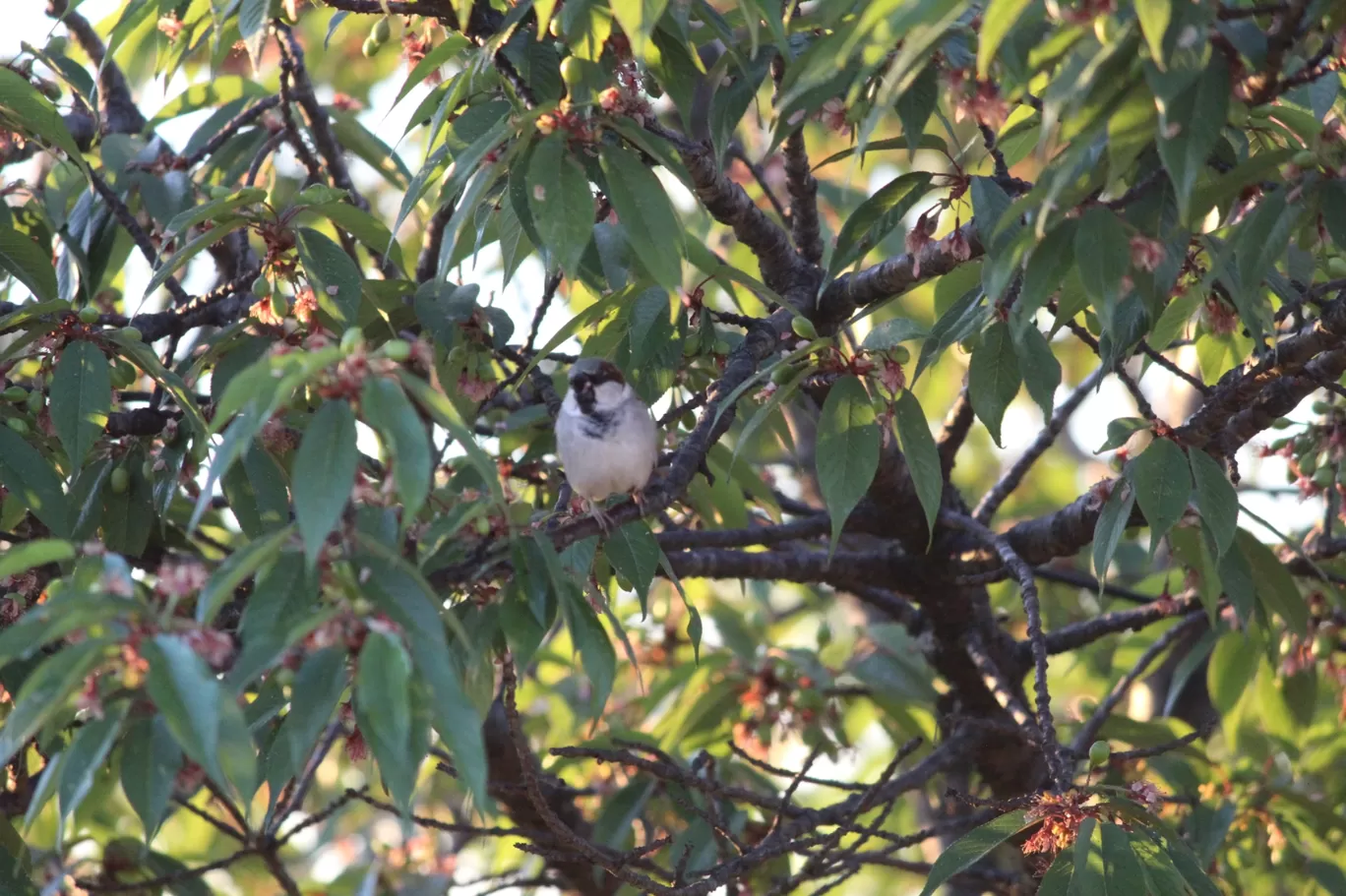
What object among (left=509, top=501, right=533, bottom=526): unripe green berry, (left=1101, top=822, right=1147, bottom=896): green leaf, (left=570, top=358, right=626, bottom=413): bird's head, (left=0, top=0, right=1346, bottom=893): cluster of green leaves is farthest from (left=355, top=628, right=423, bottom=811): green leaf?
(left=570, top=358, right=626, bottom=413): bird's head

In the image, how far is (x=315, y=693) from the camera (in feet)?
6.01

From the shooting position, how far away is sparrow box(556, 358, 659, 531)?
12.2 ft

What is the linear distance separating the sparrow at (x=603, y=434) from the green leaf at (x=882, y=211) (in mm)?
855

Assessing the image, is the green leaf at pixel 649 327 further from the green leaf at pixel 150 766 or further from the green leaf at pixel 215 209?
the green leaf at pixel 150 766

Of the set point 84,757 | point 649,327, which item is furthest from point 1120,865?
point 84,757

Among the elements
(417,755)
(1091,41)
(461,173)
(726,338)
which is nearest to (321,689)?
(417,755)

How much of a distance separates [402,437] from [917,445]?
1.33 metres

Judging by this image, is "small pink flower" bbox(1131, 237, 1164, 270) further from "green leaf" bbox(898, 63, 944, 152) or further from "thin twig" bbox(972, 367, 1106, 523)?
"thin twig" bbox(972, 367, 1106, 523)

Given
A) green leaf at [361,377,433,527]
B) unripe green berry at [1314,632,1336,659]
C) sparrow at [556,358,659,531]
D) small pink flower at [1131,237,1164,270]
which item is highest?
sparrow at [556,358,659,531]

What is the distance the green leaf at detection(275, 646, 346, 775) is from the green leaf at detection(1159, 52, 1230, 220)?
138 cm

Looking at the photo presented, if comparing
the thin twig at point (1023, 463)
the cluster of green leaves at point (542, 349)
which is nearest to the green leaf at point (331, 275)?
the cluster of green leaves at point (542, 349)

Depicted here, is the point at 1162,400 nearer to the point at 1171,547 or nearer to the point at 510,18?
the point at 1171,547

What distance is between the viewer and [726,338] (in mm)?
3906

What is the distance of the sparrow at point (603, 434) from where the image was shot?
3705 mm
